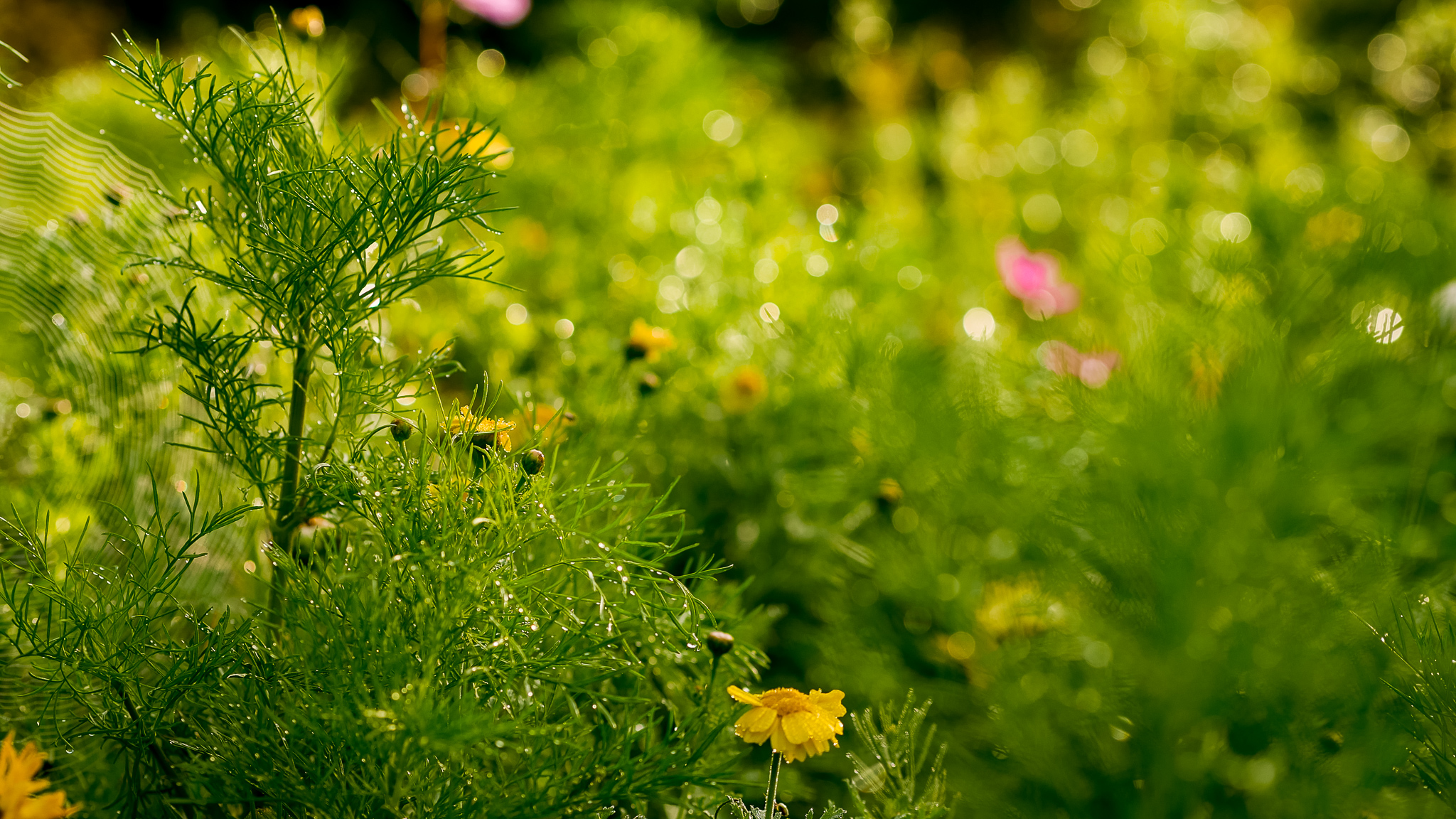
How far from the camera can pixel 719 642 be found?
0.40 meters

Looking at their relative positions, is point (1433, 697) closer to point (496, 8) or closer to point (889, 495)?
point (889, 495)

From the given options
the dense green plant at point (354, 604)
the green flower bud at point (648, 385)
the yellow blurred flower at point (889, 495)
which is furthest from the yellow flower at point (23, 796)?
the yellow blurred flower at point (889, 495)

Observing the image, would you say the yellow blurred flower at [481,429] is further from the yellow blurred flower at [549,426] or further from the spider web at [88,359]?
the spider web at [88,359]

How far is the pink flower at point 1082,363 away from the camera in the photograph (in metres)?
0.78

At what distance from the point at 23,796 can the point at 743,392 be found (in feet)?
1.68

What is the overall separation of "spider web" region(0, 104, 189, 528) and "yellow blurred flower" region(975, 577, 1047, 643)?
579 mm

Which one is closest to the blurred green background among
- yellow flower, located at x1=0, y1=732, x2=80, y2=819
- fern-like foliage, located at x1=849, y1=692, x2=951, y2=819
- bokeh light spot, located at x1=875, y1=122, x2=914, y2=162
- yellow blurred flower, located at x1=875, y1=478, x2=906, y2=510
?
yellow blurred flower, located at x1=875, y1=478, x2=906, y2=510

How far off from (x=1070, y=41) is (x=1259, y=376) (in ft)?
8.64

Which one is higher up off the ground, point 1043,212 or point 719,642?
point 719,642

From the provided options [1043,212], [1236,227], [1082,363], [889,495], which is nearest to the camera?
[889,495]

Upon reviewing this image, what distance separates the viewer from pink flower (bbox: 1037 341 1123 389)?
2.55 feet

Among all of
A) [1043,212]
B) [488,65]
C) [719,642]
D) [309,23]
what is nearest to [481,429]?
[719,642]

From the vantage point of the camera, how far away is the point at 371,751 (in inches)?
14.0

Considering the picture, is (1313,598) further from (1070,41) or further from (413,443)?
(1070,41)
